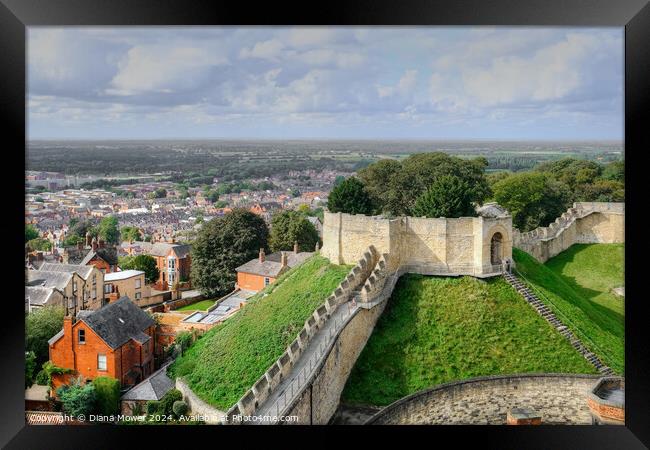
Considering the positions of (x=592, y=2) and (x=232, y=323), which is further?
(x=232, y=323)

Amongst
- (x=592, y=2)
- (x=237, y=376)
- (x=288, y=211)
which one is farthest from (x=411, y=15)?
(x=288, y=211)

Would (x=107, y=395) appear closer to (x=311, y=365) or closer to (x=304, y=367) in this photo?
(x=304, y=367)

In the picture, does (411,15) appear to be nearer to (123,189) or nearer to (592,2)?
(592,2)

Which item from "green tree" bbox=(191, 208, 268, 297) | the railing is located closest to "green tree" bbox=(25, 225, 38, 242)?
the railing

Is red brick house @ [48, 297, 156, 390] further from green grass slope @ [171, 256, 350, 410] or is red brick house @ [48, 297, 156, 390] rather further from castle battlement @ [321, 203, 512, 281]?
castle battlement @ [321, 203, 512, 281]

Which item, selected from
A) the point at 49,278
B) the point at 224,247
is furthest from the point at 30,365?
the point at 224,247
